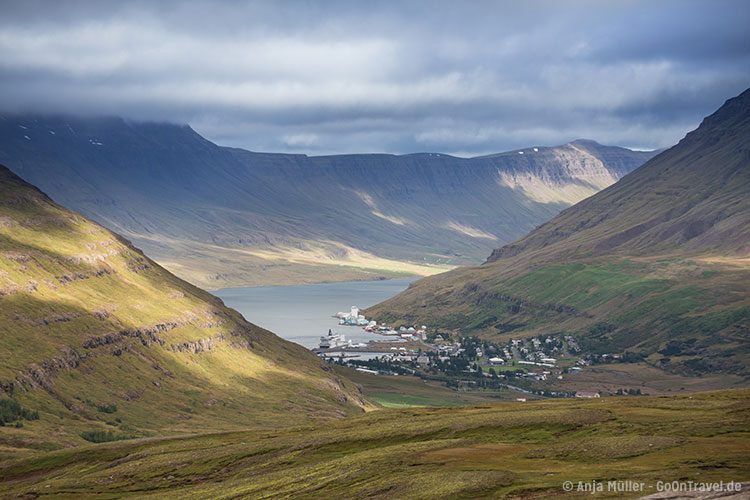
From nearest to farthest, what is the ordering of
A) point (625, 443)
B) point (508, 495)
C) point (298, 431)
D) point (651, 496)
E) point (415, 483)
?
point (651, 496), point (508, 495), point (415, 483), point (625, 443), point (298, 431)

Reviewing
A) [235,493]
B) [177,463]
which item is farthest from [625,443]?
[177,463]

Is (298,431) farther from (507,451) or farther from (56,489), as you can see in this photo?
(507,451)

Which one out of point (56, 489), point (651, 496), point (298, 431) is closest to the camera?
point (651, 496)

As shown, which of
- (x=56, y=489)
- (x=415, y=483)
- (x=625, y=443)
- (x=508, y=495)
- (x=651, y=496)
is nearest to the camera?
(x=651, y=496)

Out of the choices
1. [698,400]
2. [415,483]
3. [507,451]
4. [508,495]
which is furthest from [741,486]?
[698,400]

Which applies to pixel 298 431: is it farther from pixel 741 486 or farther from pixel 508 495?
pixel 741 486

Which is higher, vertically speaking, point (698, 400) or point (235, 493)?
point (698, 400)

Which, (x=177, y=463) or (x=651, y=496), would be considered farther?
(x=177, y=463)
